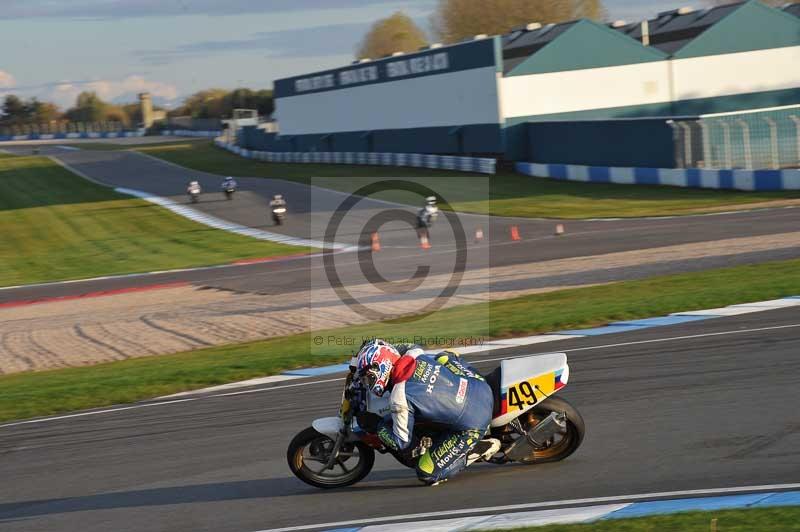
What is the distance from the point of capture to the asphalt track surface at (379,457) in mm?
7664

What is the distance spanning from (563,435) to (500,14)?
113091mm

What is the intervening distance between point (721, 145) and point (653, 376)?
2933cm

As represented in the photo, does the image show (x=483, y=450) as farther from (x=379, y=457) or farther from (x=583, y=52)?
(x=583, y=52)

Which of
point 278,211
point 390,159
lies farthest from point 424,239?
point 390,159

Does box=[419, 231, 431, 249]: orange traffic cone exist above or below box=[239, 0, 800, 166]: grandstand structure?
below

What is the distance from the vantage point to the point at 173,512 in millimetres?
7984

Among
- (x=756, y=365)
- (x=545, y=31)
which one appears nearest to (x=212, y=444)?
(x=756, y=365)

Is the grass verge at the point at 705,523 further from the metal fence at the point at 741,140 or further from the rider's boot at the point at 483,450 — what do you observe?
the metal fence at the point at 741,140

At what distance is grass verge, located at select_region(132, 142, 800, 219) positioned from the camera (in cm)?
3409

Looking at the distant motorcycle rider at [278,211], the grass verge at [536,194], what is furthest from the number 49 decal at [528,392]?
the distant motorcycle rider at [278,211]

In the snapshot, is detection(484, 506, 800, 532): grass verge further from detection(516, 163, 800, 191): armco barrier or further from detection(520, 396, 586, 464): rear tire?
detection(516, 163, 800, 191): armco barrier

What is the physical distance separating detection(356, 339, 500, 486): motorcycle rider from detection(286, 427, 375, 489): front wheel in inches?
19.8

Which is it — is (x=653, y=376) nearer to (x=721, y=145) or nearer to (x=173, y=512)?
(x=173, y=512)

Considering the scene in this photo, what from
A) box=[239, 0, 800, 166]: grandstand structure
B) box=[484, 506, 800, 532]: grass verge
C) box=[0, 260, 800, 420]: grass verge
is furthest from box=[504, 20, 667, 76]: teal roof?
box=[484, 506, 800, 532]: grass verge
